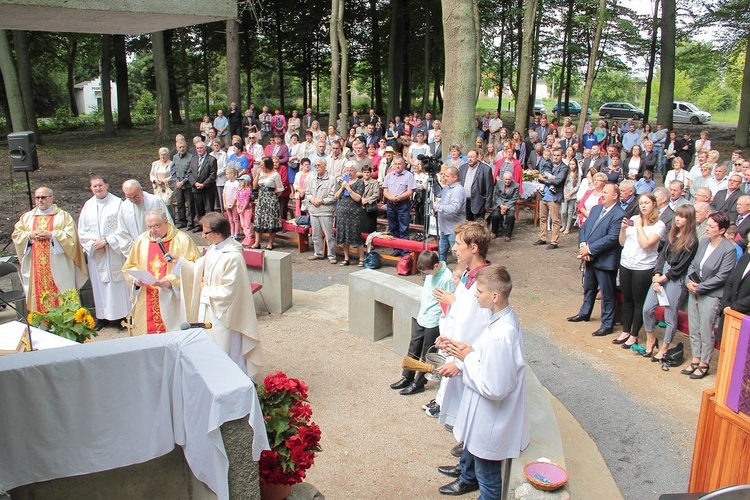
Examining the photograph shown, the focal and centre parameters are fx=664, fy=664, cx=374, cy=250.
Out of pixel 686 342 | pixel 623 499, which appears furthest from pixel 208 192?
pixel 623 499

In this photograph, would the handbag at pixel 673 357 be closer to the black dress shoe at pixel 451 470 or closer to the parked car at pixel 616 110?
the black dress shoe at pixel 451 470

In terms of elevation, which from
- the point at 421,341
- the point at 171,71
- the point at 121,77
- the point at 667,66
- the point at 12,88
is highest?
the point at 171,71

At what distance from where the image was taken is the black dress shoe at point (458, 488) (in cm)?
486

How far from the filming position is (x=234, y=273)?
605cm

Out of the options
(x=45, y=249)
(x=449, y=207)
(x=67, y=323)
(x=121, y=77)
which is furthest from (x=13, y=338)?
(x=121, y=77)

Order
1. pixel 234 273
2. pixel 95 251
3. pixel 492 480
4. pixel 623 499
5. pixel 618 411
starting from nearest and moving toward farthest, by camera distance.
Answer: pixel 492 480, pixel 623 499, pixel 234 273, pixel 618 411, pixel 95 251

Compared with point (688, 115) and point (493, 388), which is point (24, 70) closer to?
point (493, 388)

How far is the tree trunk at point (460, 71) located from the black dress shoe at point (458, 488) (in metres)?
8.57

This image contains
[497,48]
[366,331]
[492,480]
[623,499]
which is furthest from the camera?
[497,48]

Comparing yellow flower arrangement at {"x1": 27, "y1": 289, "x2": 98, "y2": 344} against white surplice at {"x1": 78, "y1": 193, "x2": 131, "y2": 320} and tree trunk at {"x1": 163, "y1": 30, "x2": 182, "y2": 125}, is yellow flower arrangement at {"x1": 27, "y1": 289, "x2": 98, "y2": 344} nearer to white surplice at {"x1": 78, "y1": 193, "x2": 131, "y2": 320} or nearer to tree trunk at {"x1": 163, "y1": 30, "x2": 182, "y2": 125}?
white surplice at {"x1": 78, "y1": 193, "x2": 131, "y2": 320}

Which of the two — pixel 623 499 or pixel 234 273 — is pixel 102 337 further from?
pixel 623 499

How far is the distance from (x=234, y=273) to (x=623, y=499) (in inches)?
147

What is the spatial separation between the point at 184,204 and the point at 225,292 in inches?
354

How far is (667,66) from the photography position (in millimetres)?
25766
